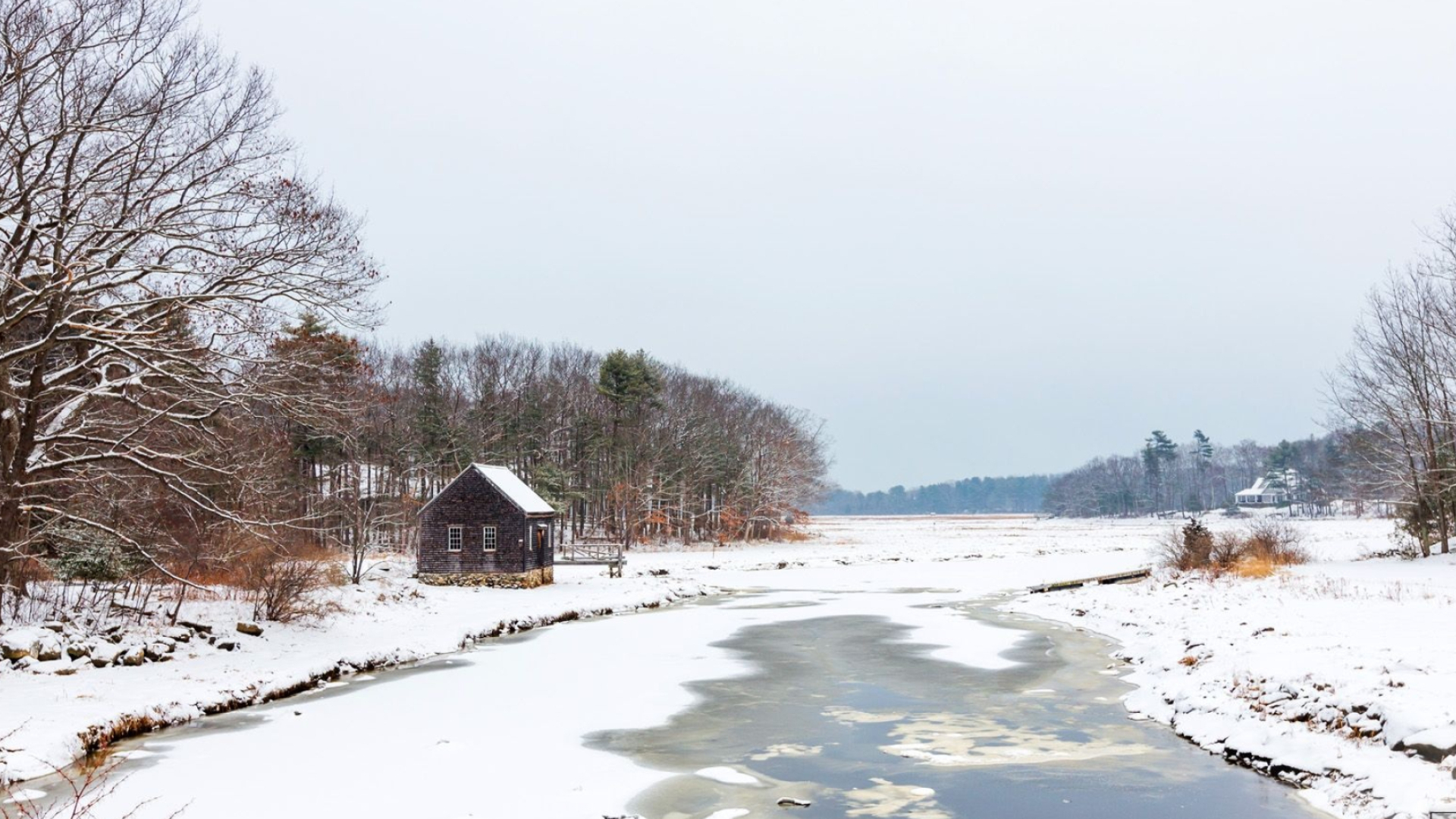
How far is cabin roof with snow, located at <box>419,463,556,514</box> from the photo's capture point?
131 feet

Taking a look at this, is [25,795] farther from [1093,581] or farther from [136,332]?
[1093,581]

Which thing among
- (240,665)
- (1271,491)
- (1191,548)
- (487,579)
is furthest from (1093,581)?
(1271,491)

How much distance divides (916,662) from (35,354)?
62.7ft

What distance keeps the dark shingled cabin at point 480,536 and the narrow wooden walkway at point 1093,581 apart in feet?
70.6

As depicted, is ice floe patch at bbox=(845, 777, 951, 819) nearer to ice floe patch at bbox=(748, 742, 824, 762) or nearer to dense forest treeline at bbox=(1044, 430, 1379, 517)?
ice floe patch at bbox=(748, 742, 824, 762)

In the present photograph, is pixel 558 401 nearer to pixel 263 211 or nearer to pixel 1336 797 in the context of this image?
pixel 263 211

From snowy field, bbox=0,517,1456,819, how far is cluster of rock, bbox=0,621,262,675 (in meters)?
0.19

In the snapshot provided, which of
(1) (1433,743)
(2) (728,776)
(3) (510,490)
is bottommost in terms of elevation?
(2) (728,776)

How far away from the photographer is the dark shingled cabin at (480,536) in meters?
39.3

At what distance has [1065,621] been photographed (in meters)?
29.3

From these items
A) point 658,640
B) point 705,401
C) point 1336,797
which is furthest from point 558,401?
point 1336,797

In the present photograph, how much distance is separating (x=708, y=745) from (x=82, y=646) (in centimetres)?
1267

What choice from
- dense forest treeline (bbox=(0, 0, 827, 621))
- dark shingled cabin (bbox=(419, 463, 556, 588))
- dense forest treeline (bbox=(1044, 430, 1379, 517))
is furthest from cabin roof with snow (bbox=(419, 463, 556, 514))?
dense forest treeline (bbox=(1044, 430, 1379, 517))

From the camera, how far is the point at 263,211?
1833 centimetres
